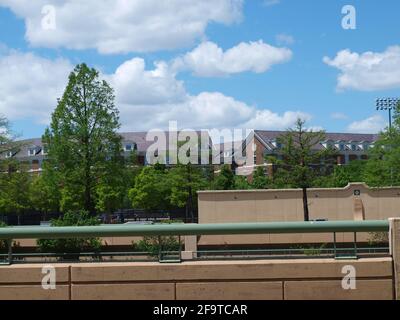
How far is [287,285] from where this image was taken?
21.7ft

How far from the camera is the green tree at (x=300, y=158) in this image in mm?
48062

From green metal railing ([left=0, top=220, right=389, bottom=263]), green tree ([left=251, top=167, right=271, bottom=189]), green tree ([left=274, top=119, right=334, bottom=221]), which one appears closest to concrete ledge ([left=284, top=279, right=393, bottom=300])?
green metal railing ([left=0, top=220, right=389, bottom=263])

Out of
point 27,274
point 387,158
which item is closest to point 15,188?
point 387,158

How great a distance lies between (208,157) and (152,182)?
1100cm

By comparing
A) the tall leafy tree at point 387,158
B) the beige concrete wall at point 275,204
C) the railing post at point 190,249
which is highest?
the tall leafy tree at point 387,158

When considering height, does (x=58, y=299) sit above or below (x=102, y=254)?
below

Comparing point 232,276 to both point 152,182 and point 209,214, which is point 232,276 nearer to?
point 209,214

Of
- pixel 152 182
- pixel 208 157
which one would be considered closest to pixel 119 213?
pixel 152 182

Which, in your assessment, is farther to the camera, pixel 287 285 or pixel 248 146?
pixel 248 146

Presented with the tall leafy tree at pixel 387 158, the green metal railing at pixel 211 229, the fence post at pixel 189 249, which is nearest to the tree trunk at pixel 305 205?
the tall leafy tree at pixel 387 158

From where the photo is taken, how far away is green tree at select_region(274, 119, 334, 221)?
48.1m

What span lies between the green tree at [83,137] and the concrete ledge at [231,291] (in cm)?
3518

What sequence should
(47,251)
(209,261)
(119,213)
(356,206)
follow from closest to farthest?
(209,261) < (47,251) < (356,206) < (119,213)

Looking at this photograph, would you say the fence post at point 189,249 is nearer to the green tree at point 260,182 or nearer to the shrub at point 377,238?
the shrub at point 377,238
